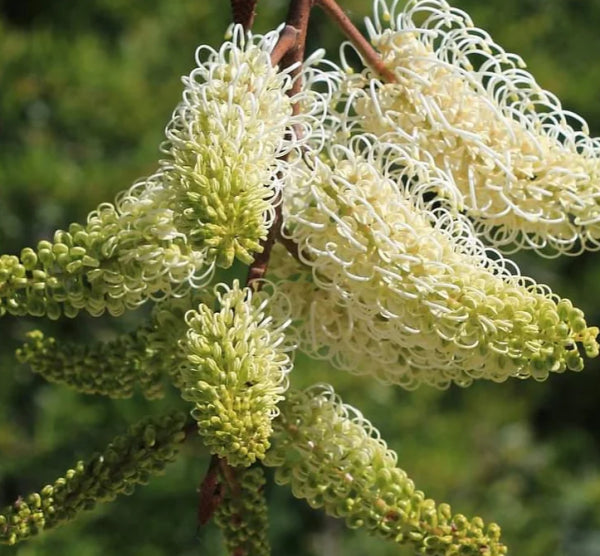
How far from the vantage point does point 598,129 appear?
2959 mm

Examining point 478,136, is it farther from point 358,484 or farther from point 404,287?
point 358,484

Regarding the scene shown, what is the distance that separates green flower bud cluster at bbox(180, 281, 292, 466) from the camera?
794mm

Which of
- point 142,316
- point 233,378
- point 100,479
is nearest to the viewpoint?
point 233,378

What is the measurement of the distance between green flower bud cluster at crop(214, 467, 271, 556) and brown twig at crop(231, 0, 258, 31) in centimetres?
36

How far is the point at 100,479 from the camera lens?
927 millimetres

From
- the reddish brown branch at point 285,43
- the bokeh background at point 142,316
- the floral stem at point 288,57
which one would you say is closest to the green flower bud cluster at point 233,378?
the floral stem at point 288,57

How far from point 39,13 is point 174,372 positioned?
208 cm

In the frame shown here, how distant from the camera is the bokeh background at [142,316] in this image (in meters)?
2.24

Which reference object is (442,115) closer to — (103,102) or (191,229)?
(191,229)

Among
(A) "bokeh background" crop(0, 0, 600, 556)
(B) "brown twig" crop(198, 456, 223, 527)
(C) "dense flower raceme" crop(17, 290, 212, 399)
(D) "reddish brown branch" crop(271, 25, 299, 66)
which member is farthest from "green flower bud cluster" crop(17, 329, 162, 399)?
(A) "bokeh background" crop(0, 0, 600, 556)

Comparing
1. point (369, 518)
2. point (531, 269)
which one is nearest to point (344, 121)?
point (369, 518)

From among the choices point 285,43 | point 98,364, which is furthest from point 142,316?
point 285,43

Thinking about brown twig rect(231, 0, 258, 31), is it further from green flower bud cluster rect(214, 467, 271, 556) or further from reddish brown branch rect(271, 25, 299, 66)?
green flower bud cluster rect(214, 467, 271, 556)

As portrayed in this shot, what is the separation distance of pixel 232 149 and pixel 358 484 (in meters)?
0.31
